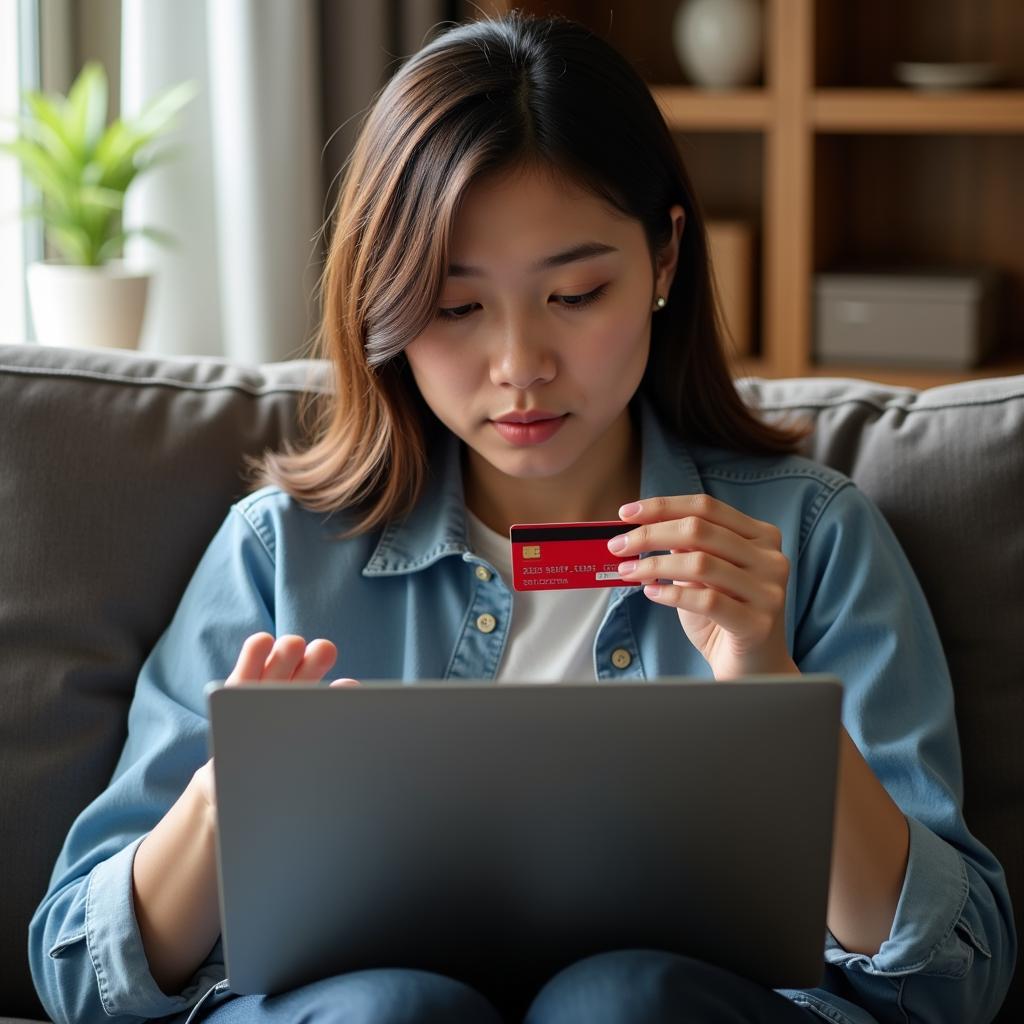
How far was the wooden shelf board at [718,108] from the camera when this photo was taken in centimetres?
248

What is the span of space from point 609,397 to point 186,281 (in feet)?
4.41

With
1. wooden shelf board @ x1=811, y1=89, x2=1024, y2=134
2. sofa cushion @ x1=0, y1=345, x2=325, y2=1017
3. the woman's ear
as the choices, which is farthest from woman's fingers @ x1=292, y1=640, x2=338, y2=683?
wooden shelf board @ x1=811, y1=89, x2=1024, y2=134

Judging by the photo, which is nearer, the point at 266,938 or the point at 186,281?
the point at 266,938

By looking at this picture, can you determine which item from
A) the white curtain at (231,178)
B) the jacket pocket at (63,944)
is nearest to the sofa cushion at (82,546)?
the jacket pocket at (63,944)

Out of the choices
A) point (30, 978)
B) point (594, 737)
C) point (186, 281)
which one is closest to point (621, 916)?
point (594, 737)

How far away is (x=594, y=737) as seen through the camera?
0.84 meters

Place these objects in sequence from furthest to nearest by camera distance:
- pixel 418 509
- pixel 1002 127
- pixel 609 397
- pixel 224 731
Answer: pixel 1002 127 → pixel 418 509 → pixel 609 397 → pixel 224 731

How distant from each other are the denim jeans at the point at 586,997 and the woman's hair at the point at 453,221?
48 centimetres

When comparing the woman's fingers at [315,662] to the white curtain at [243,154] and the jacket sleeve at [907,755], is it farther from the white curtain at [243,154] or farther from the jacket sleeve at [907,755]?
the white curtain at [243,154]

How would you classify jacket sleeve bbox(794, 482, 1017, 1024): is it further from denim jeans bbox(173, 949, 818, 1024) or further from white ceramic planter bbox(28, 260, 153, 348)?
white ceramic planter bbox(28, 260, 153, 348)

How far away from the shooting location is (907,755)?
1.15m

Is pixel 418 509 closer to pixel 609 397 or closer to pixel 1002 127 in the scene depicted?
pixel 609 397

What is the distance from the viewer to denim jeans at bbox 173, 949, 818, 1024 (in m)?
0.88

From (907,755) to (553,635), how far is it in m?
0.30
